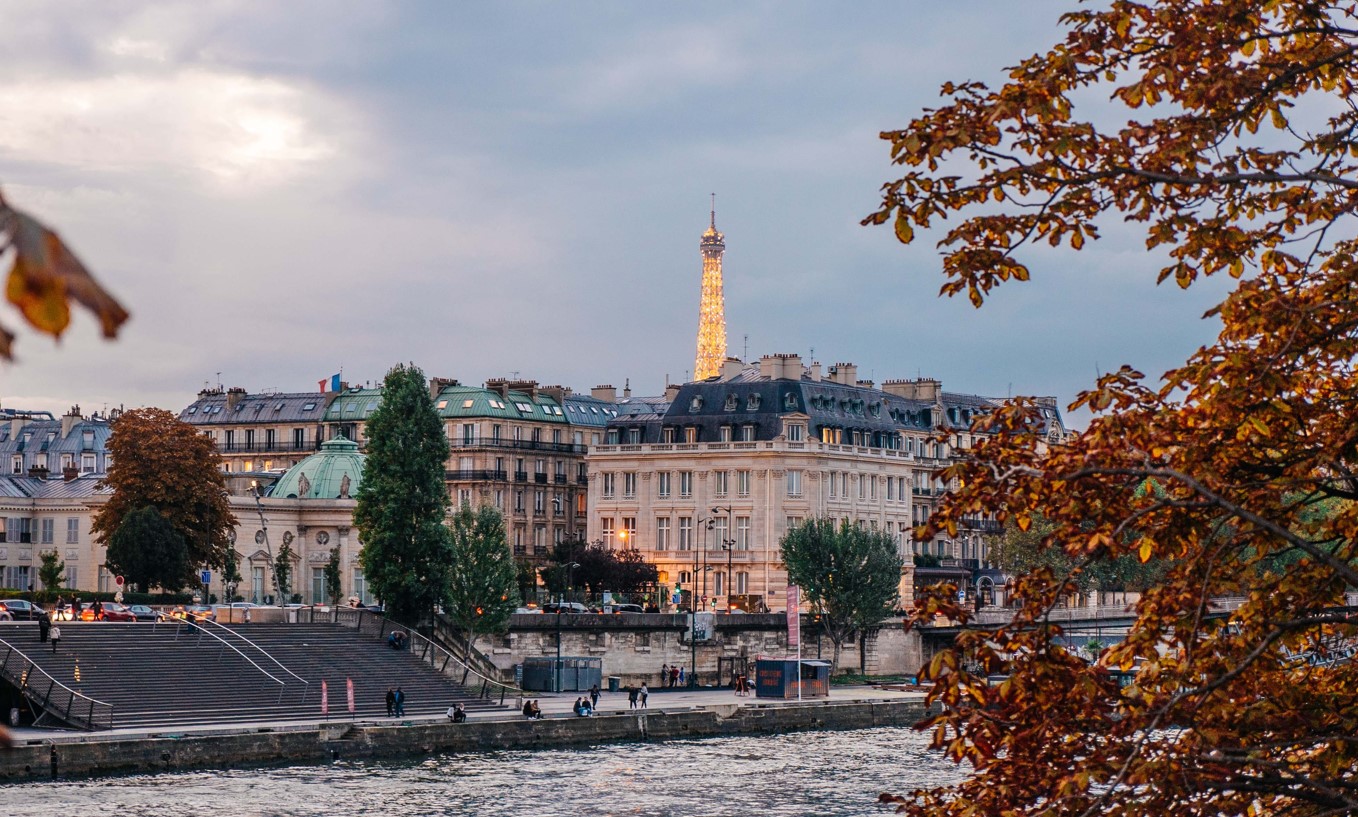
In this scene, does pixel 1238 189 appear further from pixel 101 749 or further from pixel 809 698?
pixel 809 698

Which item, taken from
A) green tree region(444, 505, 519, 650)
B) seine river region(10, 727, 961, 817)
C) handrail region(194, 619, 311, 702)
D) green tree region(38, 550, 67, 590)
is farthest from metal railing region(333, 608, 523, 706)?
green tree region(38, 550, 67, 590)

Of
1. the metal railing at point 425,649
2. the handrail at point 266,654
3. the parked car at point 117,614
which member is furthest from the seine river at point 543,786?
the parked car at point 117,614

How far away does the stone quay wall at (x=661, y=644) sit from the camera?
303 ft

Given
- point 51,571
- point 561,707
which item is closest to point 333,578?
point 51,571

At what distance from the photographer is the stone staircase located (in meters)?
68.2

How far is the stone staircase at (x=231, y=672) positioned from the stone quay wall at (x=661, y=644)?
31.4ft

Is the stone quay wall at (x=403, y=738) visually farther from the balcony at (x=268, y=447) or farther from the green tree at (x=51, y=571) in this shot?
the balcony at (x=268, y=447)

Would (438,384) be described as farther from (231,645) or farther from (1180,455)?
(1180,455)

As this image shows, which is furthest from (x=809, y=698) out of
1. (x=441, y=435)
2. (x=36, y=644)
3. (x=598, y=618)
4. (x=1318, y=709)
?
(x=1318, y=709)

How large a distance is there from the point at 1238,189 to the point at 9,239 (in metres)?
10.7

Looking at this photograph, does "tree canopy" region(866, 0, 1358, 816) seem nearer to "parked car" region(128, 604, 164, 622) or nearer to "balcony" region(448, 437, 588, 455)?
"parked car" region(128, 604, 164, 622)

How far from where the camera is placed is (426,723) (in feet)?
226

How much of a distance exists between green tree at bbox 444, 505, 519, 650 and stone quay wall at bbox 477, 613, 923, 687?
292 centimetres

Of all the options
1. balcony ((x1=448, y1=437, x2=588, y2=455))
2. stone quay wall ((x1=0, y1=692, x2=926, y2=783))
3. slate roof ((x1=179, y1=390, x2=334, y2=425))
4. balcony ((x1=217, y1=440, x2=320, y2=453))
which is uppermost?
slate roof ((x1=179, y1=390, x2=334, y2=425))
